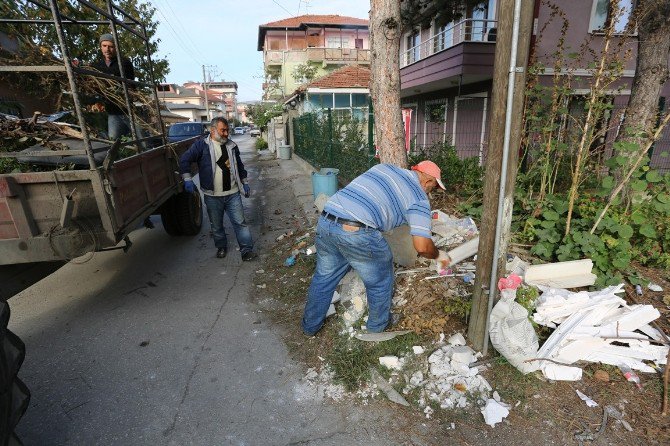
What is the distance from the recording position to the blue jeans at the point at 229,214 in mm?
4699

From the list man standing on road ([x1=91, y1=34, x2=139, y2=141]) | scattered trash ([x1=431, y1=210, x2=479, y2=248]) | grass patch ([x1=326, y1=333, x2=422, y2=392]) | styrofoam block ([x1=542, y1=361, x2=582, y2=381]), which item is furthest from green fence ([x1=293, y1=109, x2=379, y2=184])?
styrofoam block ([x1=542, y1=361, x2=582, y2=381])

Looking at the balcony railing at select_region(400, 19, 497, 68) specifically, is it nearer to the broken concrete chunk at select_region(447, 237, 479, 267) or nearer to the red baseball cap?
the broken concrete chunk at select_region(447, 237, 479, 267)

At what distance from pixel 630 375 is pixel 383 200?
2008 mm

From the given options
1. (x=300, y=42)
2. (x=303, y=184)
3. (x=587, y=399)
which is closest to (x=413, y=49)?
(x=303, y=184)

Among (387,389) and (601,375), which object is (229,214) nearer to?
(387,389)

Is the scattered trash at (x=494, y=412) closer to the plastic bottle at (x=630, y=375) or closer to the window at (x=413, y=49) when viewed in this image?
the plastic bottle at (x=630, y=375)

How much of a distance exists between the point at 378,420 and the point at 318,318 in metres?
0.98

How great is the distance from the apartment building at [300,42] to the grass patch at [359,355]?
3141 centimetres

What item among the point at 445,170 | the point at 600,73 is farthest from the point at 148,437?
the point at 445,170

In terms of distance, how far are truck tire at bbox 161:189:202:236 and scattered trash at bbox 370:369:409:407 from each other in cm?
415

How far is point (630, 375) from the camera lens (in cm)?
241

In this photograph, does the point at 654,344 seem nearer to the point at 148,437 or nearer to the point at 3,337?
the point at 148,437

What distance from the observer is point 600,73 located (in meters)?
3.02

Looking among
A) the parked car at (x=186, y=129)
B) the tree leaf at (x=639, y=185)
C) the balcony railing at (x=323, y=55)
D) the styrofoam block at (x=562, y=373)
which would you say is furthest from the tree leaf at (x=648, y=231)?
the balcony railing at (x=323, y=55)
